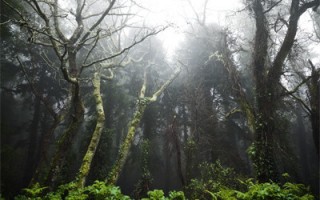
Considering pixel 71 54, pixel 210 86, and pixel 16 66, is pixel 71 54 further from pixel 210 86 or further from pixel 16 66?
pixel 210 86

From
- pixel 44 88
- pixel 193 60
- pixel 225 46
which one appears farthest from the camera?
pixel 193 60

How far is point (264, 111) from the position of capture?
396 inches

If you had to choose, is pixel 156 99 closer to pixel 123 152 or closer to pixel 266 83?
pixel 123 152

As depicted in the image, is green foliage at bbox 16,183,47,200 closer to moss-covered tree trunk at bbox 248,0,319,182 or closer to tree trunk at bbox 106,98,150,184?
tree trunk at bbox 106,98,150,184

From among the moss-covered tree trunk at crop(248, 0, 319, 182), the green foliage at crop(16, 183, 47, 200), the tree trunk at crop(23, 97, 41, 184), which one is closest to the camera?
the green foliage at crop(16, 183, 47, 200)

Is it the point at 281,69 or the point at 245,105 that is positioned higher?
the point at 281,69

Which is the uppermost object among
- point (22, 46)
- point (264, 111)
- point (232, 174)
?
point (22, 46)

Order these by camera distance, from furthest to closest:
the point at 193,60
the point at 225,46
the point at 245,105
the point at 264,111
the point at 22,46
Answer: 1. the point at 193,60
2. the point at 22,46
3. the point at 225,46
4. the point at 245,105
5. the point at 264,111

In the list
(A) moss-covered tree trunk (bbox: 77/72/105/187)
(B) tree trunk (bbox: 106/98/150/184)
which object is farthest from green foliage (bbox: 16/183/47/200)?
(B) tree trunk (bbox: 106/98/150/184)

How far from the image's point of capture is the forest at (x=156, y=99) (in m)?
9.11

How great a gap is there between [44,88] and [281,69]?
1631 centimetres

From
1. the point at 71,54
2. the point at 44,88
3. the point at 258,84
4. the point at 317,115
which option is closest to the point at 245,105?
the point at 258,84

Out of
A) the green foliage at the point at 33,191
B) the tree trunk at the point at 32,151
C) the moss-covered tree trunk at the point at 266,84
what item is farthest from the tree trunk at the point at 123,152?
the tree trunk at the point at 32,151

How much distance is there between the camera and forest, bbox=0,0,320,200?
9.11m
